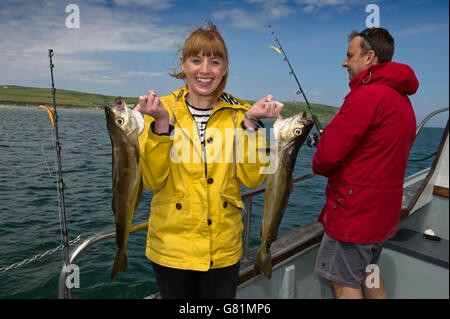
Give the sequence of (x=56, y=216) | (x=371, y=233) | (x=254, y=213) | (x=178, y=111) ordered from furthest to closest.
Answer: (x=254, y=213) < (x=56, y=216) < (x=371, y=233) < (x=178, y=111)

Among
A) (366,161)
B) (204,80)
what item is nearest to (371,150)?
(366,161)

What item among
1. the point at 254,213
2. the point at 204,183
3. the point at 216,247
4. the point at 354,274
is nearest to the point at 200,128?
the point at 204,183

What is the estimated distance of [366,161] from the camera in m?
2.46

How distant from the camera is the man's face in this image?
9.18 ft

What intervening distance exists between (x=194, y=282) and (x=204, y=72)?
1.56m

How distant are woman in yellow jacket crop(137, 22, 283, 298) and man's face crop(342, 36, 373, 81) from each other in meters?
1.20

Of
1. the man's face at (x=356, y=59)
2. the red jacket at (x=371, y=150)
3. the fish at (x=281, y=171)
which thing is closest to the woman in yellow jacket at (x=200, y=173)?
the fish at (x=281, y=171)

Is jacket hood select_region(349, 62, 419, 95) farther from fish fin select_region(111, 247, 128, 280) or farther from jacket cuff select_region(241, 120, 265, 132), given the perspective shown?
fish fin select_region(111, 247, 128, 280)

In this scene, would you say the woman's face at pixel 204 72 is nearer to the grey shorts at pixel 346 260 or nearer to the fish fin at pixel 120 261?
the fish fin at pixel 120 261

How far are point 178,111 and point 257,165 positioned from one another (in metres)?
0.72

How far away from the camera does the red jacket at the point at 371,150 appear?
2.37 metres
